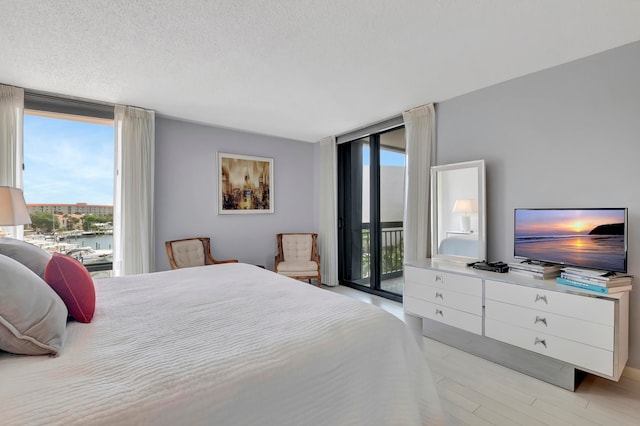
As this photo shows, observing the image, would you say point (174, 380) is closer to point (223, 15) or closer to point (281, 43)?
point (223, 15)

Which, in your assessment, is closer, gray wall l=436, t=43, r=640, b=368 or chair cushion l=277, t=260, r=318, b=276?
gray wall l=436, t=43, r=640, b=368

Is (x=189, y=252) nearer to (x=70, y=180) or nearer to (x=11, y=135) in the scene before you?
(x=70, y=180)

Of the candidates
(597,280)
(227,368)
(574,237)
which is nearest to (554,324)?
(597,280)

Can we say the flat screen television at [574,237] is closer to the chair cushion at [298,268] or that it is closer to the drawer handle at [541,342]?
the drawer handle at [541,342]

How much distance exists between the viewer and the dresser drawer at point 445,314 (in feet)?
8.21

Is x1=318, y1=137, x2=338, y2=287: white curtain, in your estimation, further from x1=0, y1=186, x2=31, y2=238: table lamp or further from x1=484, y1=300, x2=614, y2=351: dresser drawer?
x1=0, y1=186, x2=31, y2=238: table lamp

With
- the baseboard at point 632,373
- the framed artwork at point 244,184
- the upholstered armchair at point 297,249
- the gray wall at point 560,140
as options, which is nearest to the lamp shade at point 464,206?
the gray wall at point 560,140

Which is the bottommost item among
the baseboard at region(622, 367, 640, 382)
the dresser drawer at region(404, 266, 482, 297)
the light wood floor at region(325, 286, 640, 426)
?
the light wood floor at region(325, 286, 640, 426)

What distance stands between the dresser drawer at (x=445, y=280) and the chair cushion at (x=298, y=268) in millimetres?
1560

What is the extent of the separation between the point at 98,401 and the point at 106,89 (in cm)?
316

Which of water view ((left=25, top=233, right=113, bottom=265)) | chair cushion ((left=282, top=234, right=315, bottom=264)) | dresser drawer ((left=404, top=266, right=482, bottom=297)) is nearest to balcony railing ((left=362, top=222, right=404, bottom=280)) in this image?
chair cushion ((left=282, top=234, right=315, bottom=264))

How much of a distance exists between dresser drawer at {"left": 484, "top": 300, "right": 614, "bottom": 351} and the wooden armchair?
3248mm

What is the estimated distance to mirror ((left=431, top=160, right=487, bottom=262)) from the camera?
2.90 m

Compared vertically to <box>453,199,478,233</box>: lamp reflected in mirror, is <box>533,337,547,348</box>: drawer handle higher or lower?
lower
